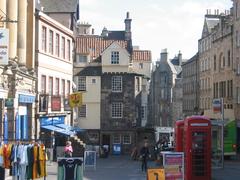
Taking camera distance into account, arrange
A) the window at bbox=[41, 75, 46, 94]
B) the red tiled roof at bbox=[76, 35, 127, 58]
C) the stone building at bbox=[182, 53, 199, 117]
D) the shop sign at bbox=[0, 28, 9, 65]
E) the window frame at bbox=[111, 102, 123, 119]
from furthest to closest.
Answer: the stone building at bbox=[182, 53, 199, 117], the red tiled roof at bbox=[76, 35, 127, 58], the window frame at bbox=[111, 102, 123, 119], the window at bbox=[41, 75, 46, 94], the shop sign at bbox=[0, 28, 9, 65]

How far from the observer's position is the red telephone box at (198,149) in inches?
1080

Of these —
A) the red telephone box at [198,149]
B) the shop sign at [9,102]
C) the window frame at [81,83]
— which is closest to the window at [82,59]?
the window frame at [81,83]

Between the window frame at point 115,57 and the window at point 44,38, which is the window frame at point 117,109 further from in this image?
the window at point 44,38

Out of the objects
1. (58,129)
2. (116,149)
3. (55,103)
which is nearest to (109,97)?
(116,149)

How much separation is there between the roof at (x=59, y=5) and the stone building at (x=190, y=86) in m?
38.6

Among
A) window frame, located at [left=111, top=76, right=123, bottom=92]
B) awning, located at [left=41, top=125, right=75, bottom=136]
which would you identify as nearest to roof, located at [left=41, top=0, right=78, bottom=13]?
awning, located at [left=41, top=125, right=75, bottom=136]

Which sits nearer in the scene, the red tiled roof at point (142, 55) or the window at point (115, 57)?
the window at point (115, 57)

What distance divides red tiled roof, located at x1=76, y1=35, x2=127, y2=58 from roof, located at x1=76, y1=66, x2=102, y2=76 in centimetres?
244

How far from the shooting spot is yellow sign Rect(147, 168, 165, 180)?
1905cm

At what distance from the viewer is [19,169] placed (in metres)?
24.9

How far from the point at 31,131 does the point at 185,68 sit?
224ft

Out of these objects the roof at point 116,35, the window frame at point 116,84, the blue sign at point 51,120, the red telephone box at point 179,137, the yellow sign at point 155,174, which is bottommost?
the yellow sign at point 155,174

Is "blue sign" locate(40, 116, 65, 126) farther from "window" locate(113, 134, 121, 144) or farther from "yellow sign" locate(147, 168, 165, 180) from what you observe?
"yellow sign" locate(147, 168, 165, 180)

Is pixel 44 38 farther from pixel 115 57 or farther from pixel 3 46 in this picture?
pixel 3 46
